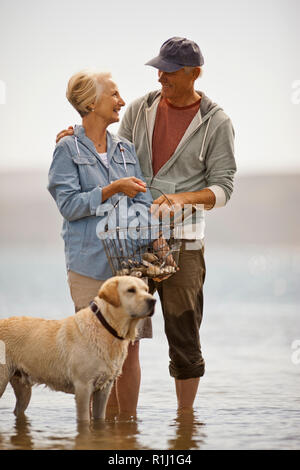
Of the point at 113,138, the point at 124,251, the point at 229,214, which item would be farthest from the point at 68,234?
the point at 229,214

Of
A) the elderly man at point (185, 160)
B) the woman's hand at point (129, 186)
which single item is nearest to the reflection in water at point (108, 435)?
the elderly man at point (185, 160)

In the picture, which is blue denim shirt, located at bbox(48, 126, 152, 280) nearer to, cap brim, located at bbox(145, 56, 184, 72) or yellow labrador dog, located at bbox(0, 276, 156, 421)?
yellow labrador dog, located at bbox(0, 276, 156, 421)

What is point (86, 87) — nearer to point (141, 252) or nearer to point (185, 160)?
point (185, 160)

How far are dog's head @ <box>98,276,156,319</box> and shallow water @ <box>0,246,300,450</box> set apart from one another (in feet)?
2.07

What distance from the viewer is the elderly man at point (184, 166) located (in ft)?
14.6

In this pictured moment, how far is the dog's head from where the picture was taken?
3689 mm

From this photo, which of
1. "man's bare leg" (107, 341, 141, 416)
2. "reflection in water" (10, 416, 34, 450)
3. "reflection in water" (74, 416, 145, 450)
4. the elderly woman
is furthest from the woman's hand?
"reflection in water" (10, 416, 34, 450)

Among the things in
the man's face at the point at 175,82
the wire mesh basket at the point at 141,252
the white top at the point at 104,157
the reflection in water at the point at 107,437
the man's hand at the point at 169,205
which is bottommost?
the reflection in water at the point at 107,437

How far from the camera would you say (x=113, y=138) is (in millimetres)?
4375

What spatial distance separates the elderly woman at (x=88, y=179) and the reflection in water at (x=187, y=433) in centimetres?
83

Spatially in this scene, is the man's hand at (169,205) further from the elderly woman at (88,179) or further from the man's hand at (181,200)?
the elderly woman at (88,179)
